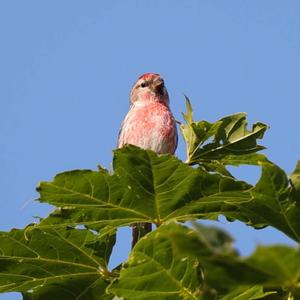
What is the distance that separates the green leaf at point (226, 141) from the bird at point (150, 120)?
8.74ft

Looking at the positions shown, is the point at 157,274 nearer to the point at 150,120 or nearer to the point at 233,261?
the point at 233,261

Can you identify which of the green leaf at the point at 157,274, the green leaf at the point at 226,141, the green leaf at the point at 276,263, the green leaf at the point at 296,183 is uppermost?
the green leaf at the point at 226,141

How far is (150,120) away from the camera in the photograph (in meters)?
8.27

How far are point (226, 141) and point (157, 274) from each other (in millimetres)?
1299

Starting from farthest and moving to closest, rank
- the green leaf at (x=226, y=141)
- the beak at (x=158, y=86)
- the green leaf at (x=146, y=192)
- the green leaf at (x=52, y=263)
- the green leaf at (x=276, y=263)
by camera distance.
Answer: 1. the beak at (x=158, y=86)
2. the green leaf at (x=226, y=141)
3. the green leaf at (x=52, y=263)
4. the green leaf at (x=146, y=192)
5. the green leaf at (x=276, y=263)

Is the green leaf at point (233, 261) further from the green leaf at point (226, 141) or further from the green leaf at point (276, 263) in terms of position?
the green leaf at point (226, 141)

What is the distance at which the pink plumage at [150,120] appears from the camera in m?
7.79

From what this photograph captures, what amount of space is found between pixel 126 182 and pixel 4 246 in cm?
85

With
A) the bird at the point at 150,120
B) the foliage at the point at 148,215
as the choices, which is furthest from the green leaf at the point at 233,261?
the bird at the point at 150,120

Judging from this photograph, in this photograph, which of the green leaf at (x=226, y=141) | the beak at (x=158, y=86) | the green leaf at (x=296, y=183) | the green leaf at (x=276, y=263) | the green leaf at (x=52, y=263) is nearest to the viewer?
the green leaf at (x=276, y=263)

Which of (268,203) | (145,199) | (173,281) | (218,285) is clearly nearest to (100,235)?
(145,199)

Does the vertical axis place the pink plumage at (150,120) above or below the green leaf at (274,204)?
above

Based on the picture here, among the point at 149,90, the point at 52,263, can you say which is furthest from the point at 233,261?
the point at 149,90

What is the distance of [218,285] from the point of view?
1818 mm
